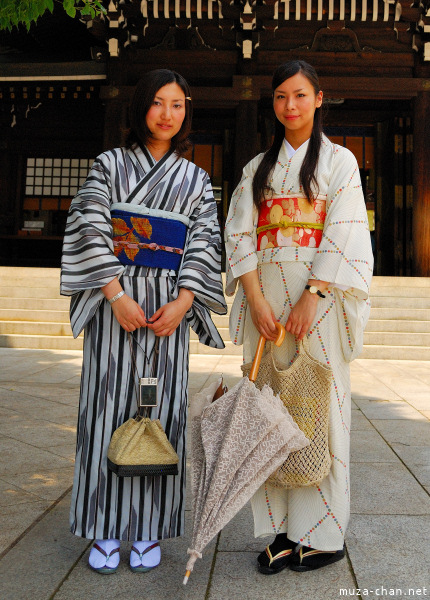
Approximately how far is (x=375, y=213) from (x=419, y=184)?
96.4 inches

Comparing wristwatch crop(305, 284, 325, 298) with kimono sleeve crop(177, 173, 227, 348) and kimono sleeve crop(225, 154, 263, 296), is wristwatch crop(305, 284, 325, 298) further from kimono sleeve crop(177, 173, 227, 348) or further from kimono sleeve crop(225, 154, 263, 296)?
kimono sleeve crop(177, 173, 227, 348)

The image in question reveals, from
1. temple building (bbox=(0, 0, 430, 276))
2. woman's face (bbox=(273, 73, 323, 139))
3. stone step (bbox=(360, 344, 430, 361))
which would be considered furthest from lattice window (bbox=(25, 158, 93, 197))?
woman's face (bbox=(273, 73, 323, 139))

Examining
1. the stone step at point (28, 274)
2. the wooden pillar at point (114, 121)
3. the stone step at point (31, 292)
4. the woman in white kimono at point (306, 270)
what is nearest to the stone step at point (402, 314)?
the stone step at point (31, 292)

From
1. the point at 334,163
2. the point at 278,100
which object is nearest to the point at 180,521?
the point at 334,163

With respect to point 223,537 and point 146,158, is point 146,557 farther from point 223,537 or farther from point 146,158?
point 146,158

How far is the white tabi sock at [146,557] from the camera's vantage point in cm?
190

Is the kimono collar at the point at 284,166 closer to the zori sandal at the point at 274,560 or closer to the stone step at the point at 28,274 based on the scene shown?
the zori sandal at the point at 274,560

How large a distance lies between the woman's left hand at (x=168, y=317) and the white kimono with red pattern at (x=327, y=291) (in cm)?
24

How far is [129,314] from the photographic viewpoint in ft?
6.39

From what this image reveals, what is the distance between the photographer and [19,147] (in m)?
12.2

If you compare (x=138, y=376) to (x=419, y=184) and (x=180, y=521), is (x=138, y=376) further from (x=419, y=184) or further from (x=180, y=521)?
(x=419, y=184)

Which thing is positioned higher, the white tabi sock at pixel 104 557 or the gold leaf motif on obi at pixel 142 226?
the gold leaf motif on obi at pixel 142 226

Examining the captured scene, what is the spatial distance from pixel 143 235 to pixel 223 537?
3.95 ft

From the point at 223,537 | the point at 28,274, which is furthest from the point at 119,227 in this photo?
the point at 28,274
